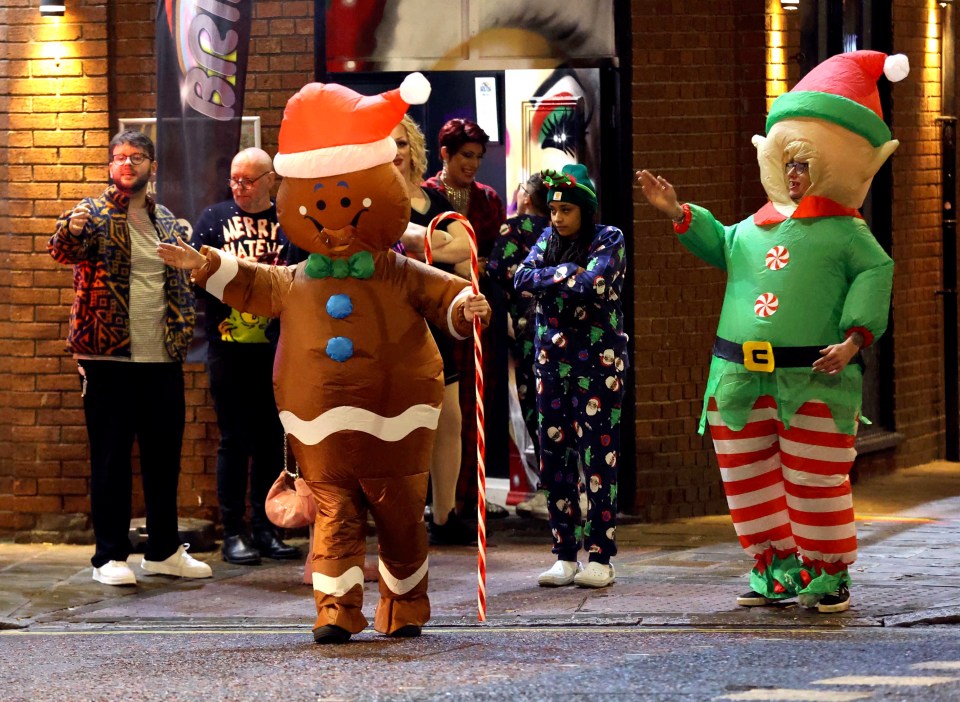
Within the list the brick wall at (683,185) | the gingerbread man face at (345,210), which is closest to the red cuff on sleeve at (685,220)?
the gingerbread man face at (345,210)

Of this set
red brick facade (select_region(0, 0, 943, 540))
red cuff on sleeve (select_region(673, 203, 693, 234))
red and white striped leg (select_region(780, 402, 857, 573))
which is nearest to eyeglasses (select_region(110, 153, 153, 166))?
red brick facade (select_region(0, 0, 943, 540))

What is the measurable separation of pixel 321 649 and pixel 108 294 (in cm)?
255

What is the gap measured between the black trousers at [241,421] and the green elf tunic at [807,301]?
264 centimetres

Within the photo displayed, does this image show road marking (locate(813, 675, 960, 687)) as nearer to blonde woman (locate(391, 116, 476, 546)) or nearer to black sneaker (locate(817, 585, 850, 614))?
black sneaker (locate(817, 585, 850, 614))

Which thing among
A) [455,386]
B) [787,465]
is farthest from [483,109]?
[787,465]

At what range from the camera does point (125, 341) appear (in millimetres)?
8719

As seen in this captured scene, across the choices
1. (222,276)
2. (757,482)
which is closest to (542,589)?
(757,482)

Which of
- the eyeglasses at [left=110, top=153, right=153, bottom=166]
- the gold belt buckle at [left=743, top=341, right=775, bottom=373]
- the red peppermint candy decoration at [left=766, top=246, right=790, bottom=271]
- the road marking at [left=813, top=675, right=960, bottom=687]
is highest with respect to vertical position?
the eyeglasses at [left=110, top=153, right=153, bottom=166]

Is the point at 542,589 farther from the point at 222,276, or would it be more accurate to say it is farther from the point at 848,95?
the point at 848,95

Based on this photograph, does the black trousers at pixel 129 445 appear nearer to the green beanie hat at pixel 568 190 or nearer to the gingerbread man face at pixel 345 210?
the gingerbread man face at pixel 345 210

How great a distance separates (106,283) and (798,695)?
4249 mm

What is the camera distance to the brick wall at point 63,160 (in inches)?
385

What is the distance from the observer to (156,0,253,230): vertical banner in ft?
30.4

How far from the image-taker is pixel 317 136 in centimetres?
722
